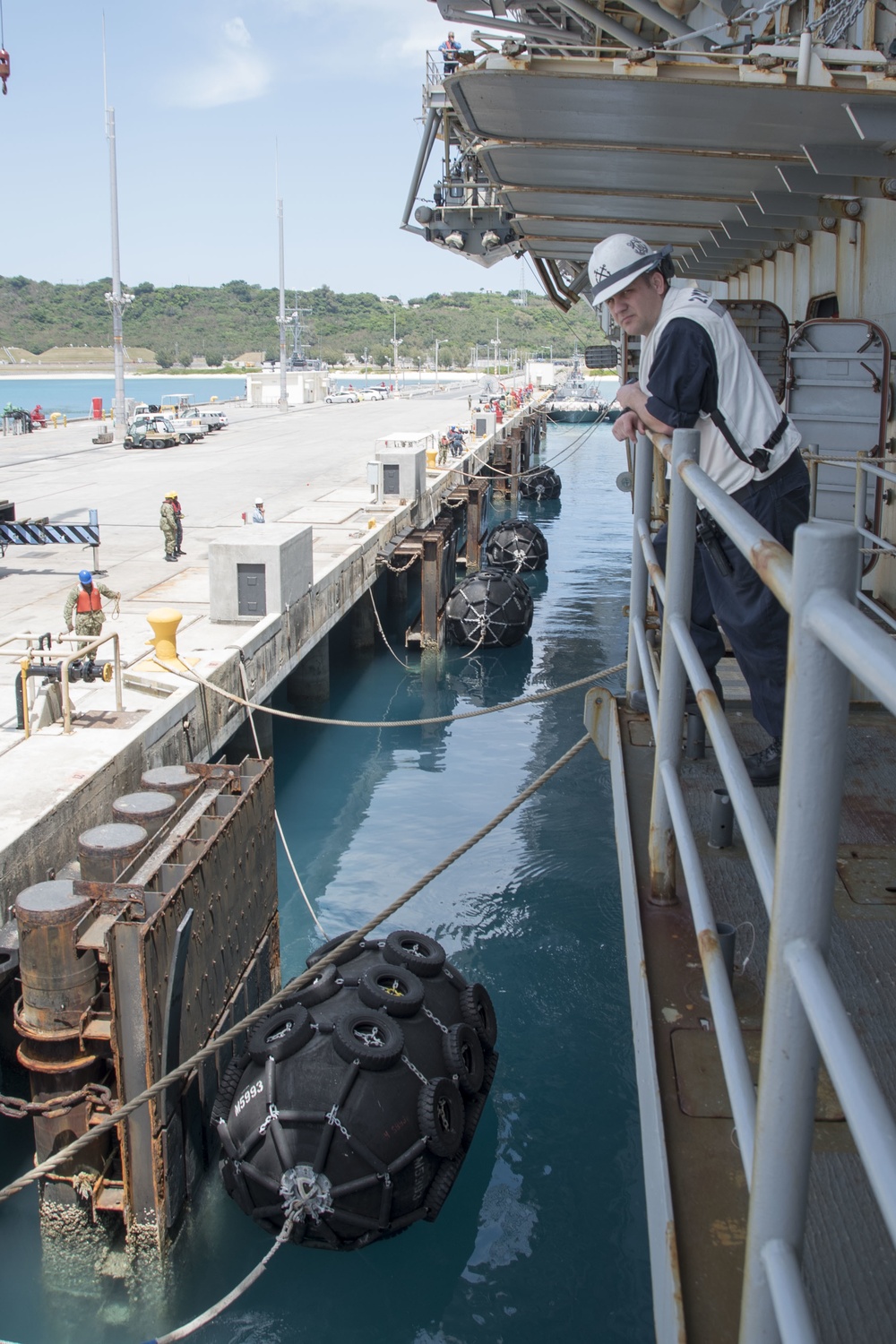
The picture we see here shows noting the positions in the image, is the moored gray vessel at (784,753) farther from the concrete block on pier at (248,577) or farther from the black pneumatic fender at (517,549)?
the black pneumatic fender at (517,549)

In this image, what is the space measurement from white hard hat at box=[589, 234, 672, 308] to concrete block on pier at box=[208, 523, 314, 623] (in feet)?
34.7

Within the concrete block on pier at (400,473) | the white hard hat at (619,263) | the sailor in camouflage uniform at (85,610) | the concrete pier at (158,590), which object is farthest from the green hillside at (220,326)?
the white hard hat at (619,263)

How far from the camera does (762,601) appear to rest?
12.6 ft

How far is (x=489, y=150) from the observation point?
10023 millimetres

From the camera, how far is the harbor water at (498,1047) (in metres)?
6.90

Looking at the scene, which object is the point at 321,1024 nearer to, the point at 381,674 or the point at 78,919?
the point at 78,919

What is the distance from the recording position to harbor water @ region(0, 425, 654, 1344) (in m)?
6.90

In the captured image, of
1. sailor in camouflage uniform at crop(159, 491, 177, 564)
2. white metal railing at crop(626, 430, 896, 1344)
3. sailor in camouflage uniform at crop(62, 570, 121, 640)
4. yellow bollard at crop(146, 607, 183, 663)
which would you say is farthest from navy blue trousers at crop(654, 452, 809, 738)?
sailor in camouflage uniform at crop(159, 491, 177, 564)

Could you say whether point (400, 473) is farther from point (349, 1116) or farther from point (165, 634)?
point (349, 1116)

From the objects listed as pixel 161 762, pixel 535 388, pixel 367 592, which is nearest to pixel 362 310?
pixel 535 388

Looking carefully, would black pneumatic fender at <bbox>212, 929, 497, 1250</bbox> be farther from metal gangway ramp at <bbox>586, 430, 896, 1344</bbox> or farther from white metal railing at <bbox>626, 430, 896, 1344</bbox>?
white metal railing at <bbox>626, 430, 896, 1344</bbox>

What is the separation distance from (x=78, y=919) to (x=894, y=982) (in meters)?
→ 5.06

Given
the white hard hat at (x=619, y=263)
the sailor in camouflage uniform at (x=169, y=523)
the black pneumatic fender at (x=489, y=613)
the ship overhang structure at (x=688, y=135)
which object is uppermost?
the ship overhang structure at (x=688, y=135)

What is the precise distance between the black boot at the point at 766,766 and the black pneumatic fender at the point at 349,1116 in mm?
3581
